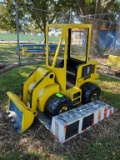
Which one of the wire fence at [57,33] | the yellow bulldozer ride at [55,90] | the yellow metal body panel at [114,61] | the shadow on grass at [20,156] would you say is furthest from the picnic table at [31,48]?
the shadow on grass at [20,156]

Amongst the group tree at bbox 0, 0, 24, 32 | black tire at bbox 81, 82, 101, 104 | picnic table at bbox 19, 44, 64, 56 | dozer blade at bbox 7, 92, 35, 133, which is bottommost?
dozer blade at bbox 7, 92, 35, 133

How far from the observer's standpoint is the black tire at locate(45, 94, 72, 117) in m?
2.56

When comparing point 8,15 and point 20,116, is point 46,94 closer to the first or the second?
point 20,116

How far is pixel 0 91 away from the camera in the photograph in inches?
154

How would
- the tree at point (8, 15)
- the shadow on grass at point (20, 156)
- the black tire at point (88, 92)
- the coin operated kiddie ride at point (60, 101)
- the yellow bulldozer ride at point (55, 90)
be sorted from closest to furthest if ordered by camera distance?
the shadow on grass at point (20, 156) → the coin operated kiddie ride at point (60, 101) → the yellow bulldozer ride at point (55, 90) → the black tire at point (88, 92) → the tree at point (8, 15)

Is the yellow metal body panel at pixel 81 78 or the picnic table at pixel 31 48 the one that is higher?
the picnic table at pixel 31 48

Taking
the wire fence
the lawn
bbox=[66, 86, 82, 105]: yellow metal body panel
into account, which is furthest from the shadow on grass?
the wire fence

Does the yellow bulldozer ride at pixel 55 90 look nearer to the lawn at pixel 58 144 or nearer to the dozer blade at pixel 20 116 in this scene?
the dozer blade at pixel 20 116

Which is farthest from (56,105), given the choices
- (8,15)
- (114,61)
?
(8,15)

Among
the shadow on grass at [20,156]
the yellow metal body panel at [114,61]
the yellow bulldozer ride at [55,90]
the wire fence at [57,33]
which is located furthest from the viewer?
the wire fence at [57,33]

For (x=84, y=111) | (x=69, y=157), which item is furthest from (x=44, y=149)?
(x=84, y=111)

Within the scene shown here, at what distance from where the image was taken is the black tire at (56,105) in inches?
101

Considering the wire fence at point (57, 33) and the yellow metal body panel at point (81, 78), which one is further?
the wire fence at point (57, 33)

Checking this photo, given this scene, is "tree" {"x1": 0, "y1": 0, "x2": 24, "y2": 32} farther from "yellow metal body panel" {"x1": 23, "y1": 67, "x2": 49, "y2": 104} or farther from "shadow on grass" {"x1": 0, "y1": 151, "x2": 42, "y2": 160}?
"shadow on grass" {"x1": 0, "y1": 151, "x2": 42, "y2": 160}
